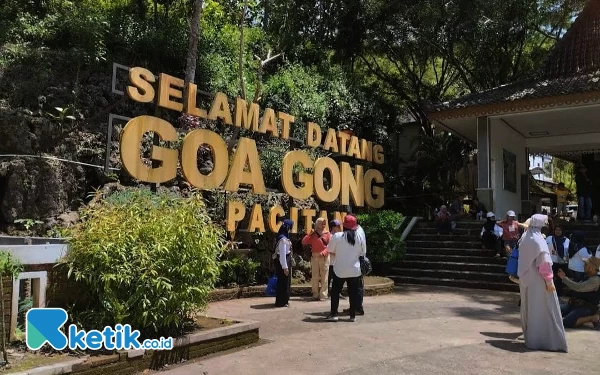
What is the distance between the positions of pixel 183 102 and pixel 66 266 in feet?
19.7

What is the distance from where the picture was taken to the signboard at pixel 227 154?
1009 centimetres

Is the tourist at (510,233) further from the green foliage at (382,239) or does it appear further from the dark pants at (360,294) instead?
the dark pants at (360,294)

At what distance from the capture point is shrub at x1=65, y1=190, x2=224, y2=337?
557 cm

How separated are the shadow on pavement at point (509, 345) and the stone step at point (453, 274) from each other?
621cm

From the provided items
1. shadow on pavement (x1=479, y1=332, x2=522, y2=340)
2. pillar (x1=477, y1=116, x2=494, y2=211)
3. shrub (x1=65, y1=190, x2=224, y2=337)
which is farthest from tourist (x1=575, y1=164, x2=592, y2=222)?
shrub (x1=65, y1=190, x2=224, y2=337)

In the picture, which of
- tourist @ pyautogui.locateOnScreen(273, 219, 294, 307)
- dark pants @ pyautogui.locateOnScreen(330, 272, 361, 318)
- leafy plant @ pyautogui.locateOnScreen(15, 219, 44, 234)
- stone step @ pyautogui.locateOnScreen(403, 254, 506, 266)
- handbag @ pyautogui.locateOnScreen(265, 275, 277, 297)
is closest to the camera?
dark pants @ pyautogui.locateOnScreen(330, 272, 361, 318)

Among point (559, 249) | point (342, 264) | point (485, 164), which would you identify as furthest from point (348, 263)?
point (485, 164)

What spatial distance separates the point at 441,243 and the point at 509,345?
347 inches

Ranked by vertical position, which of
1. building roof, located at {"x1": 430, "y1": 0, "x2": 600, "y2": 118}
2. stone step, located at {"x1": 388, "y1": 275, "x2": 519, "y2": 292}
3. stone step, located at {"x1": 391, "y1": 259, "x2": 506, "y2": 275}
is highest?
building roof, located at {"x1": 430, "y1": 0, "x2": 600, "y2": 118}

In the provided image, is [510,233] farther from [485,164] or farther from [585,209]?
[585,209]

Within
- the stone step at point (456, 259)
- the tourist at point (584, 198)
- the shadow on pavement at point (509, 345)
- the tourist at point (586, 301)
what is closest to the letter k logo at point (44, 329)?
the shadow on pavement at point (509, 345)

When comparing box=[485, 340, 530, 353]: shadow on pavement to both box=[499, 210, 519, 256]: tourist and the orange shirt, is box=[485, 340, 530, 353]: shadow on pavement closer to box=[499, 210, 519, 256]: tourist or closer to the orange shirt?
the orange shirt

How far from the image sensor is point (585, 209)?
17312 mm

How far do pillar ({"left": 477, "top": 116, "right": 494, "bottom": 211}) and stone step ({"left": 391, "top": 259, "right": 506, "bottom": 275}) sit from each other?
3.67m
